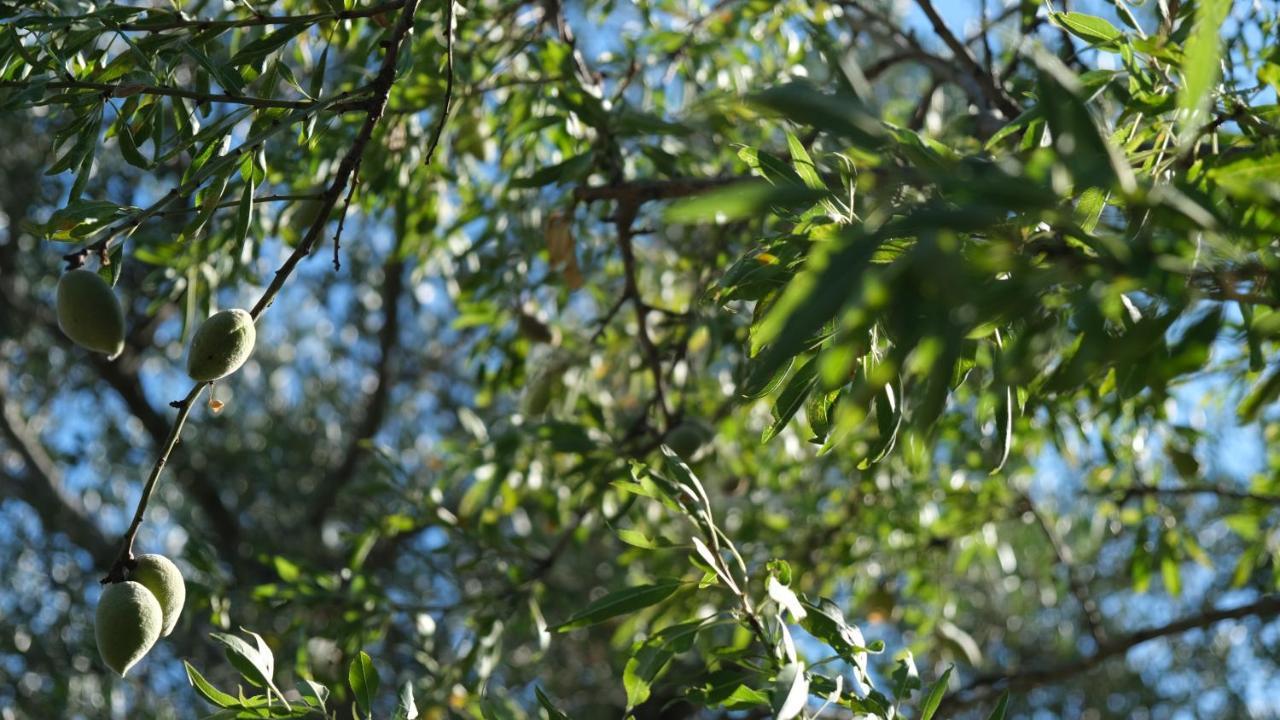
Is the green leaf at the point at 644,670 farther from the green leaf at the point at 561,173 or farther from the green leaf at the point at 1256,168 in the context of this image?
the green leaf at the point at 561,173

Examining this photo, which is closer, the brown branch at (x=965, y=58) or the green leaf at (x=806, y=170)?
the green leaf at (x=806, y=170)

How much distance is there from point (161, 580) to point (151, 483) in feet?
0.82

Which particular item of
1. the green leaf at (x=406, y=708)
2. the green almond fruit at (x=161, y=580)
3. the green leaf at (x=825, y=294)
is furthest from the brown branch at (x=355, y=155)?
the green leaf at (x=825, y=294)

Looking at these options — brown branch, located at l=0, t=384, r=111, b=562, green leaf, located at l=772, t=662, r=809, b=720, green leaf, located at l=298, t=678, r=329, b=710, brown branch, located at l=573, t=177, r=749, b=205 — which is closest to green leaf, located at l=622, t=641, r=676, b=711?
green leaf, located at l=772, t=662, r=809, b=720

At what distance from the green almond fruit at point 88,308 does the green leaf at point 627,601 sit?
73cm

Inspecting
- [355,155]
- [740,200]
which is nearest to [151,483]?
[355,155]

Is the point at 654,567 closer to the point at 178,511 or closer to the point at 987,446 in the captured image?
the point at 987,446

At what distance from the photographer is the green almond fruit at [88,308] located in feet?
5.05

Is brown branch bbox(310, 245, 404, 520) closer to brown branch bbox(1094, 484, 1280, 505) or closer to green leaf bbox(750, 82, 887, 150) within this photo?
brown branch bbox(1094, 484, 1280, 505)

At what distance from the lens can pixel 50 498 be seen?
4871mm

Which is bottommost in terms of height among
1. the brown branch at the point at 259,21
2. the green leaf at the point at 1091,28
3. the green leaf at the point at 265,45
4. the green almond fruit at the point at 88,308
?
the green almond fruit at the point at 88,308

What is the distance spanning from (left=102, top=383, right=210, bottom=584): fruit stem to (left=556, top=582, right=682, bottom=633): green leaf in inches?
21.0

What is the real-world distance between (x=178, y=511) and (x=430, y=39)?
3.56 m

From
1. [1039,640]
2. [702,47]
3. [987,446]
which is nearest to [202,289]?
[702,47]
